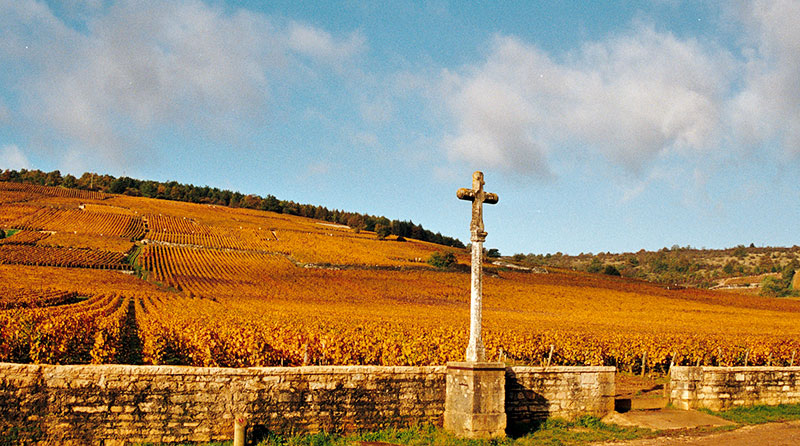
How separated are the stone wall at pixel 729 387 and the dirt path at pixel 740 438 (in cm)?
130

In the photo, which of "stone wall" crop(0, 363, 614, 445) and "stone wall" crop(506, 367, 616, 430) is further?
"stone wall" crop(506, 367, 616, 430)

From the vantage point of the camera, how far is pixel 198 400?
8039mm

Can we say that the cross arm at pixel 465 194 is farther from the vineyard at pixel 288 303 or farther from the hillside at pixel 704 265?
the hillside at pixel 704 265

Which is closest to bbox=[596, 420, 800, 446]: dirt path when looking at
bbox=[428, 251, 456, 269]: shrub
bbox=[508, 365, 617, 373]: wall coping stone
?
bbox=[508, 365, 617, 373]: wall coping stone

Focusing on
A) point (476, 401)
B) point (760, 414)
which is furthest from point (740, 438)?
point (476, 401)

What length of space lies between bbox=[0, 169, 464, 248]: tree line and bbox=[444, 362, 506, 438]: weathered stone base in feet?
419

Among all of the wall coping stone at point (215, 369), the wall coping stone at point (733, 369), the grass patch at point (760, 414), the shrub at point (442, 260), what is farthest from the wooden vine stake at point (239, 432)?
the shrub at point (442, 260)

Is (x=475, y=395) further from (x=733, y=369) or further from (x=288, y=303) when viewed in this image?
(x=288, y=303)

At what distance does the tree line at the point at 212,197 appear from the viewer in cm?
14662

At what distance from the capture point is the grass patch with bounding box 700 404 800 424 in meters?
11.9

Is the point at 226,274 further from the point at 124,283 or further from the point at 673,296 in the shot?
the point at 673,296

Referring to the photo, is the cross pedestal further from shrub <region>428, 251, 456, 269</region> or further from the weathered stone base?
shrub <region>428, 251, 456, 269</region>

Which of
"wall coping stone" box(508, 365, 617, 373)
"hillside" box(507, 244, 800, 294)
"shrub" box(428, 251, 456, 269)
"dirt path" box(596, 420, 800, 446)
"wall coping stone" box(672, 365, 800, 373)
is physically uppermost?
"hillside" box(507, 244, 800, 294)

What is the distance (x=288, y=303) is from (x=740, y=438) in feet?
131
